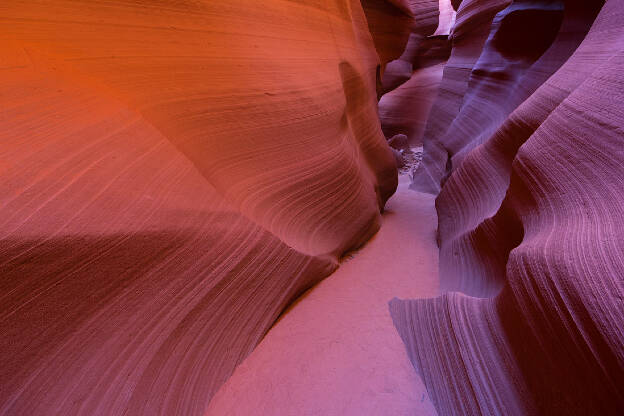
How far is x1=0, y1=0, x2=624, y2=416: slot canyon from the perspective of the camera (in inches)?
46.6

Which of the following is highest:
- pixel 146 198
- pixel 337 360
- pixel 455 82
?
pixel 146 198

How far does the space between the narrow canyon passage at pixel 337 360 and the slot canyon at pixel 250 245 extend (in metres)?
0.01

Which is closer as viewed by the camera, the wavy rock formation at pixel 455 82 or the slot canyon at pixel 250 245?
the slot canyon at pixel 250 245

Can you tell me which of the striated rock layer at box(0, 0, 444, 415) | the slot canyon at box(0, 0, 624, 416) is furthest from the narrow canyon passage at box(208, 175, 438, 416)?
the striated rock layer at box(0, 0, 444, 415)

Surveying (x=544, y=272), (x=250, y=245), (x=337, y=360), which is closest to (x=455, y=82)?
(x=544, y=272)

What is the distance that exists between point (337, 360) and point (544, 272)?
3.65ft

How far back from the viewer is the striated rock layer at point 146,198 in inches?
46.5

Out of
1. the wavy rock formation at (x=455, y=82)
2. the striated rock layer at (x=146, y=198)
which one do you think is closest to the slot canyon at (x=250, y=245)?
the striated rock layer at (x=146, y=198)

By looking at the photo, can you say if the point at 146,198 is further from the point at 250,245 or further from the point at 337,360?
the point at 337,360

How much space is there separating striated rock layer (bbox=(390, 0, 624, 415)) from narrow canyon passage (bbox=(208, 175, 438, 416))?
0.13 metres

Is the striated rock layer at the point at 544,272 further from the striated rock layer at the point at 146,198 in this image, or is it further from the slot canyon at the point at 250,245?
the striated rock layer at the point at 146,198

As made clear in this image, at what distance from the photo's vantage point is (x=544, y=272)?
53.1 inches

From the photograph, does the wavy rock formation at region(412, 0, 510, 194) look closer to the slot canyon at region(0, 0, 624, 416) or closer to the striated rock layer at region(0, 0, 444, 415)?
the slot canyon at region(0, 0, 624, 416)

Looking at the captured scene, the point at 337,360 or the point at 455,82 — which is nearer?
the point at 337,360
